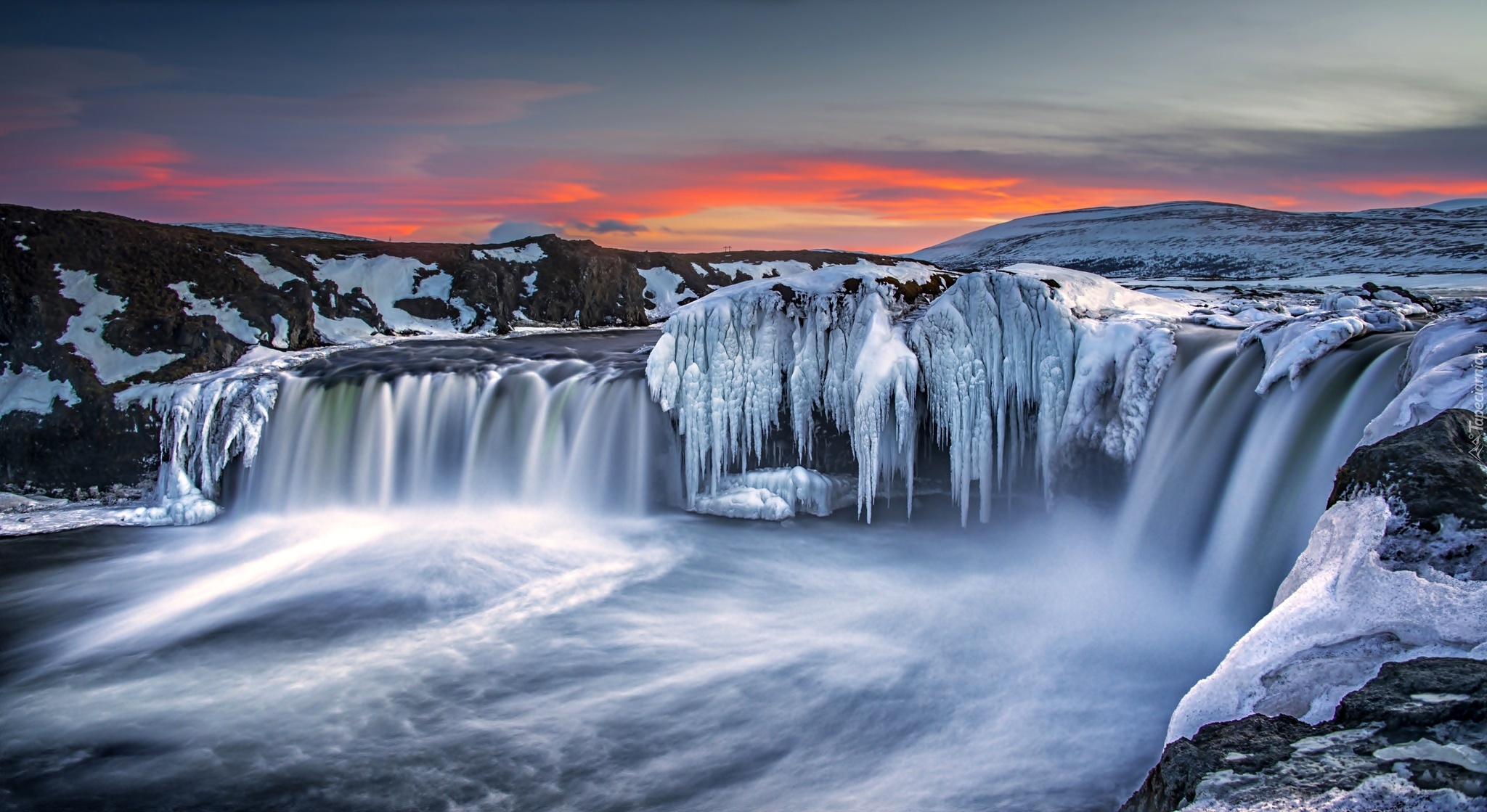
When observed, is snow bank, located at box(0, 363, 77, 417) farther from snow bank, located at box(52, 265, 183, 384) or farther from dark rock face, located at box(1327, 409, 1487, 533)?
dark rock face, located at box(1327, 409, 1487, 533)

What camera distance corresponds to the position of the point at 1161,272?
34.6m

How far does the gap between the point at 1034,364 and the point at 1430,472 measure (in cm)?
598

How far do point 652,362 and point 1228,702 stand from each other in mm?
8723

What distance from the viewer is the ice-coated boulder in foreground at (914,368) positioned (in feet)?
29.4

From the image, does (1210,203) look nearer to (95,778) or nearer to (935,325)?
(935,325)

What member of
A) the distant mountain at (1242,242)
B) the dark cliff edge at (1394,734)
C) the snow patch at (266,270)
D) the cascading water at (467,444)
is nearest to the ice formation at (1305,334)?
the dark cliff edge at (1394,734)

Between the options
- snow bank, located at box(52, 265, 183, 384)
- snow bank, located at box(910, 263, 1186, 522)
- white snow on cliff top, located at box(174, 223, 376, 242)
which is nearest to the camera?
snow bank, located at box(910, 263, 1186, 522)

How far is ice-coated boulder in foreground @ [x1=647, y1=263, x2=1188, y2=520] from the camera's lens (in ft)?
29.4

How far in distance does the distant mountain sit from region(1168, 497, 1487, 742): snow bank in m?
26.4

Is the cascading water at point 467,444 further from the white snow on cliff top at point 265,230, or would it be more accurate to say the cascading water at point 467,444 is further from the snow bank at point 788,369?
the white snow on cliff top at point 265,230

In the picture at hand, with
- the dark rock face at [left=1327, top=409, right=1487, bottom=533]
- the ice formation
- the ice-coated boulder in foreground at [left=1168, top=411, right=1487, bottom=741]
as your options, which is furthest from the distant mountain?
the ice-coated boulder in foreground at [left=1168, top=411, right=1487, bottom=741]

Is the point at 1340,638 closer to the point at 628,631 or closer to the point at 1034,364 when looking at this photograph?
the point at 628,631

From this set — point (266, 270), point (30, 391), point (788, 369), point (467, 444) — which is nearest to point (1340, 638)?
point (788, 369)

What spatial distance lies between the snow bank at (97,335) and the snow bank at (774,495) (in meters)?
10.3
